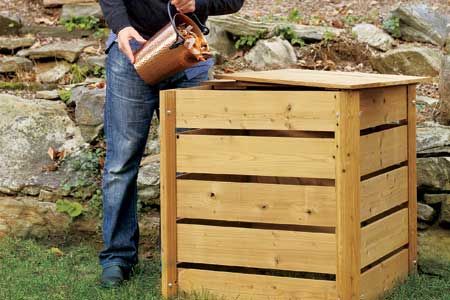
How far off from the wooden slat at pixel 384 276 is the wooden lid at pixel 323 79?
744 millimetres

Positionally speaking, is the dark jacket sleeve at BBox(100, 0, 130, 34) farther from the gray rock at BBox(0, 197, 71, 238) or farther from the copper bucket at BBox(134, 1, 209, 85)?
the gray rock at BBox(0, 197, 71, 238)

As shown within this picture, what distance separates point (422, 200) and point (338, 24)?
2.29 m

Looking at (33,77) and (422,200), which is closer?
(422,200)

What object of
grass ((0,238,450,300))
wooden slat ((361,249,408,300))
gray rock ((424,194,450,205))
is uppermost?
gray rock ((424,194,450,205))

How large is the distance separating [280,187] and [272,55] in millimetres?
2471

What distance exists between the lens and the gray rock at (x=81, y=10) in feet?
22.0

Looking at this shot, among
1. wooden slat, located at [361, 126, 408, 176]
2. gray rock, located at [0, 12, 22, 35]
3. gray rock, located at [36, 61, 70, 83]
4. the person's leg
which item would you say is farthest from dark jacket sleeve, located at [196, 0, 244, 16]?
gray rock, located at [0, 12, 22, 35]

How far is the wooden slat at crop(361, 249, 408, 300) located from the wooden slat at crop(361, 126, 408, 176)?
400 millimetres

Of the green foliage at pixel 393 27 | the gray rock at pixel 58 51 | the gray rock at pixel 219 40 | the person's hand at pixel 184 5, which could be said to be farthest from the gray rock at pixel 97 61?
the person's hand at pixel 184 5

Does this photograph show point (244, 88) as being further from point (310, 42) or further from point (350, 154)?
point (310, 42)

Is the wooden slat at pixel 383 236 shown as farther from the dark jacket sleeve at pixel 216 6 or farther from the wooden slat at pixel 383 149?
the dark jacket sleeve at pixel 216 6

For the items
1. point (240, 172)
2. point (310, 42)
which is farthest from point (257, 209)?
point (310, 42)

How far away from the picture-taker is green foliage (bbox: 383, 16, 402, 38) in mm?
6418

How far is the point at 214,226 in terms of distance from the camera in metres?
3.66
